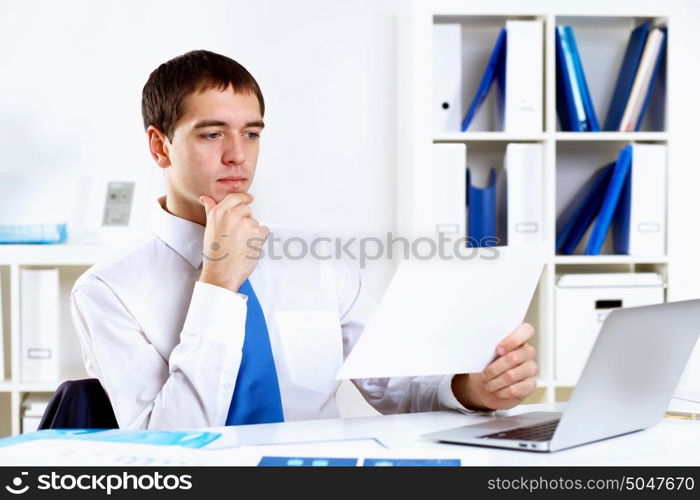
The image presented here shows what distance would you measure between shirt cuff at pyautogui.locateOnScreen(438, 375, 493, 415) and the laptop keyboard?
17 cm

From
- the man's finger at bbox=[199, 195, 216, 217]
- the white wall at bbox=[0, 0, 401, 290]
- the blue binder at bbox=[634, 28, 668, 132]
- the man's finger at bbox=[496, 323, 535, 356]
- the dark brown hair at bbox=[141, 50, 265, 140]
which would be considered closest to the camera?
the man's finger at bbox=[496, 323, 535, 356]

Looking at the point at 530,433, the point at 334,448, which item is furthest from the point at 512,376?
the point at 334,448

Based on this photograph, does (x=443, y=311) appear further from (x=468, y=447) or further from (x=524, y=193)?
(x=524, y=193)

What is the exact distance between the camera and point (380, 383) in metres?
1.60

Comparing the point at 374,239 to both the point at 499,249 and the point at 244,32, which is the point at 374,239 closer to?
the point at 244,32

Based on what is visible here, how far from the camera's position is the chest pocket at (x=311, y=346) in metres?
1.65

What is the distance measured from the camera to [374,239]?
303cm

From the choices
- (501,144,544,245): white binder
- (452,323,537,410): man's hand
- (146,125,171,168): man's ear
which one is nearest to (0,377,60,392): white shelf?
(146,125,171,168): man's ear

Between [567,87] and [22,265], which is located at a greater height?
[567,87]

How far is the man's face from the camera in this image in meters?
1.59

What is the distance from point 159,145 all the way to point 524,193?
133 centimetres

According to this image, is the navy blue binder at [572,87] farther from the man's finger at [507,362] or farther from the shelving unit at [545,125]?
the man's finger at [507,362]

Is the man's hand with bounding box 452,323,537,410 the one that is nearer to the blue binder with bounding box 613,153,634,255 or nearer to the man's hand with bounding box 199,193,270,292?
the man's hand with bounding box 199,193,270,292

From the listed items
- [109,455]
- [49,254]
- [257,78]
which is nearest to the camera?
[109,455]
